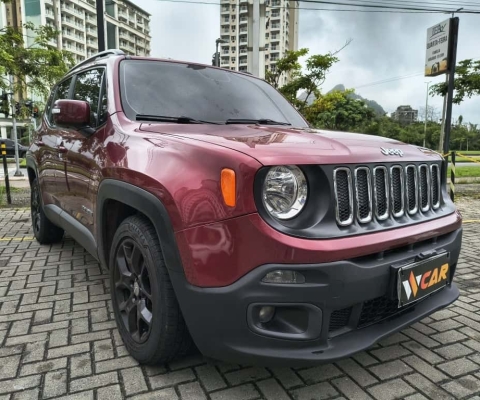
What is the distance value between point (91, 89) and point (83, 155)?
25.9 inches

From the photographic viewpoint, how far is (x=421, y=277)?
6.51 ft

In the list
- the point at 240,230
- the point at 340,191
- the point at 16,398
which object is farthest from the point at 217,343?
the point at 16,398

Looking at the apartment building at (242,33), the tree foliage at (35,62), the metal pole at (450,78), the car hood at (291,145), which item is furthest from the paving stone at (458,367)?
the apartment building at (242,33)

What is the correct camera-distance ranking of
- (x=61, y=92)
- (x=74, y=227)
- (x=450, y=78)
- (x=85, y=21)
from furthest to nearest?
1. (x=85, y=21)
2. (x=450, y=78)
3. (x=61, y=92)
4. (x=74, y=227)

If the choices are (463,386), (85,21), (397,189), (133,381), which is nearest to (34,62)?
(133,381)

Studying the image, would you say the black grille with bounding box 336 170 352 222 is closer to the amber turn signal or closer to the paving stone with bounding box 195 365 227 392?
the amber turn signal

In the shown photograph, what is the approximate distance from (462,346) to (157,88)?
2560 mm

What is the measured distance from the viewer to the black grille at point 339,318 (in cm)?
180

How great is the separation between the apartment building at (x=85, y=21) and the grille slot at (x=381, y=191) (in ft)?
194

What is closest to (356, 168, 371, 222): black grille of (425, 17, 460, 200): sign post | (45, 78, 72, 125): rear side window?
(45, 78, 72, 125): rear side window

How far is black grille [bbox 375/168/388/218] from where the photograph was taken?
1.97 meters

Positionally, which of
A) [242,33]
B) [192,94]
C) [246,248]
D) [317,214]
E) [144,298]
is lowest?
[144,298]

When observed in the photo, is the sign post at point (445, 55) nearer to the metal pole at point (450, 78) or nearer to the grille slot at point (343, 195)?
the metal pole at point (450, 78)

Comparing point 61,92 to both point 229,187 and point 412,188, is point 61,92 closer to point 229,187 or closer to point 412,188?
point 229,187
